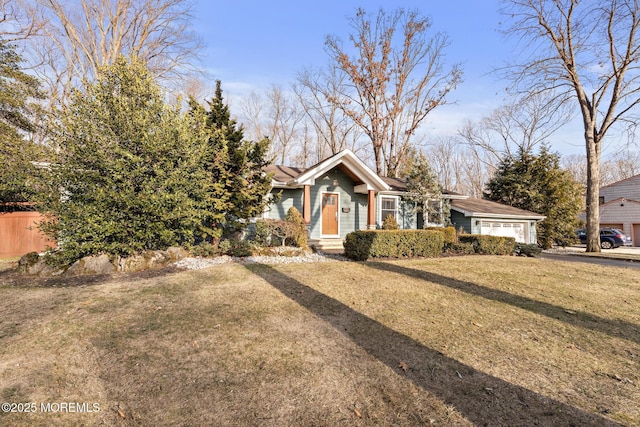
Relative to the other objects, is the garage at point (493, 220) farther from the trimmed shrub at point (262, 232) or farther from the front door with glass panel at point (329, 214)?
the trimmed shrub at point (262, 232)

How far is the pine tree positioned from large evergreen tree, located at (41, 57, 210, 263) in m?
11.3

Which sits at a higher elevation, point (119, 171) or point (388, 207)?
point (119, 171)

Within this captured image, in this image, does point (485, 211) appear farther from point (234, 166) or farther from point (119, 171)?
point (119, 171)

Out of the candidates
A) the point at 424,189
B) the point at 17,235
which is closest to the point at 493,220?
the point at 424,189

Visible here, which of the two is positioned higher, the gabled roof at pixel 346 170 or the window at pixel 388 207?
the gabled roof at pixel 346 170

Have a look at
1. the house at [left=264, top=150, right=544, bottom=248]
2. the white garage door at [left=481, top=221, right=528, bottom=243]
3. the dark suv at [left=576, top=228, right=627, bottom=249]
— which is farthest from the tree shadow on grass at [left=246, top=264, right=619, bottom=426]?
the dark suv at [left=576, top=228, right=627, bottom=249]

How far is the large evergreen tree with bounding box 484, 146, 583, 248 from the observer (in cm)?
2067

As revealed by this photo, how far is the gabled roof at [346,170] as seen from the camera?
12742mm

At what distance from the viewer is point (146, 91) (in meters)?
8.42

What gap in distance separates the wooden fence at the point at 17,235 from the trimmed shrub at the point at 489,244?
16.9 meters

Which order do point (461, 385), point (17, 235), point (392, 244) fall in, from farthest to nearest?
point (17, 235)
point (392, 244)
point (461, 385)

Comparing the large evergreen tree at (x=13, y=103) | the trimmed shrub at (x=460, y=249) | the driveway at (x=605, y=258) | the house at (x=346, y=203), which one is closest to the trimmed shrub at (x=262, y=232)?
the house at (x=346, y=203)

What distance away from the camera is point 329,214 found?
571 inches

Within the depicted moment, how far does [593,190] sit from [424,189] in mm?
10442
